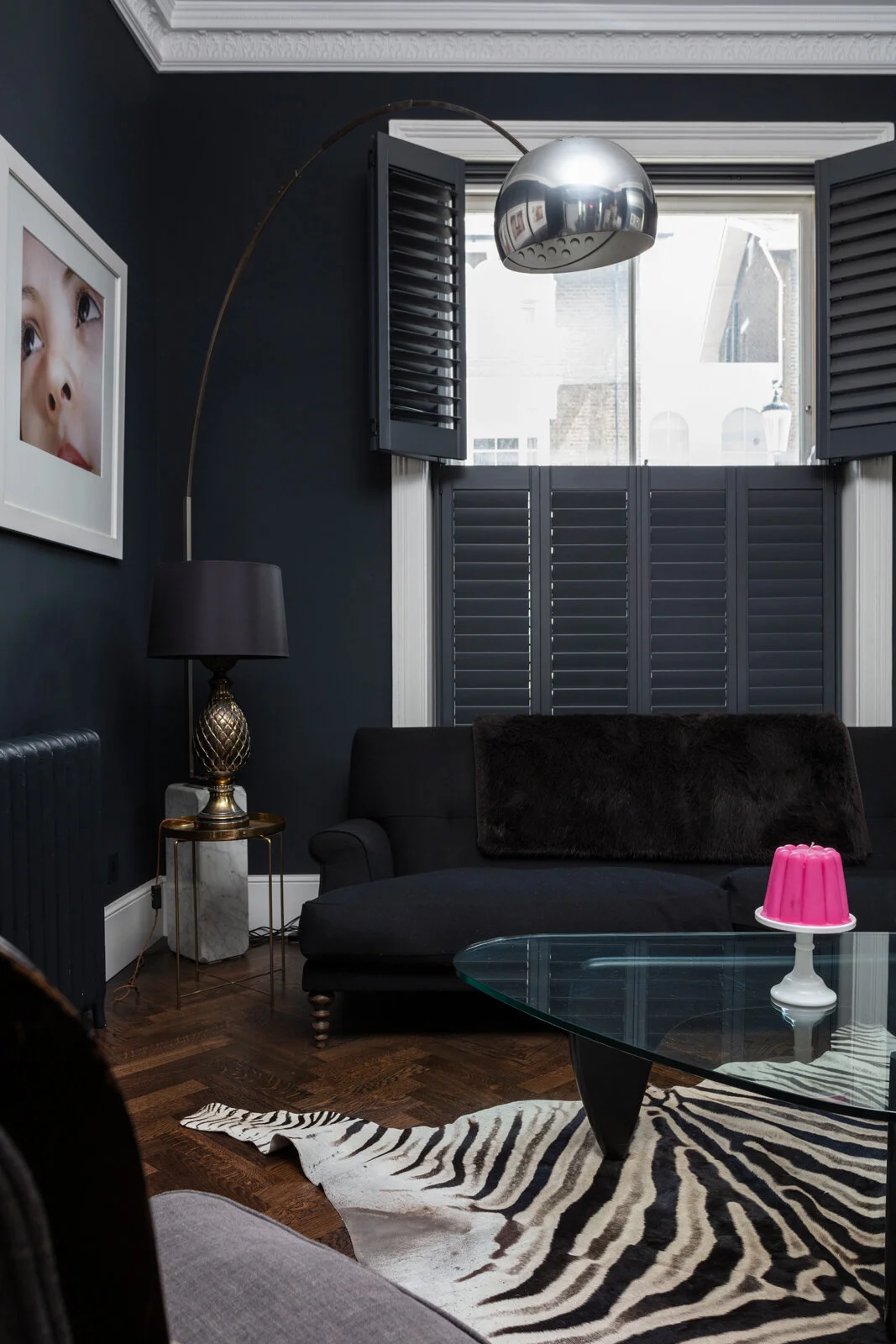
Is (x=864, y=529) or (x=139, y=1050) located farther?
(x=864, y=529)

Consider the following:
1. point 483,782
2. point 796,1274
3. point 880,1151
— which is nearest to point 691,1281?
point 796,1274

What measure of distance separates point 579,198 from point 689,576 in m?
2.06

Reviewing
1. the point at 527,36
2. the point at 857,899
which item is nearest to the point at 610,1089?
the point at 857,899

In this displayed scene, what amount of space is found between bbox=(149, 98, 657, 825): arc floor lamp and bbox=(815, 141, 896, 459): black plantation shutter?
127 cm

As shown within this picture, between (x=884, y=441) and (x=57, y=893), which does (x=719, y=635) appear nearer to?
(x=884, y=441)

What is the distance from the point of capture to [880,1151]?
200 cm

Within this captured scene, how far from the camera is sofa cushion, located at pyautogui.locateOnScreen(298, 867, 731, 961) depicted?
8.37ft

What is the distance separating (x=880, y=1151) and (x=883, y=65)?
378 cm

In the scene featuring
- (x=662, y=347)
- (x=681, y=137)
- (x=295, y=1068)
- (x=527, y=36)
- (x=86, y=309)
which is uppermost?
(x=527, y=36)

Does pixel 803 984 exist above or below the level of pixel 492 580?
below

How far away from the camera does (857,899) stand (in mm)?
2658

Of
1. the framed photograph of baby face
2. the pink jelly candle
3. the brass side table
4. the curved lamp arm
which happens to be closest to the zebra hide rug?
the pink jelly candle

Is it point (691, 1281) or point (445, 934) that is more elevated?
point (445, 934)

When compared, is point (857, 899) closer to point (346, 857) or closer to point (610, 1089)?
point (610, 1089)
